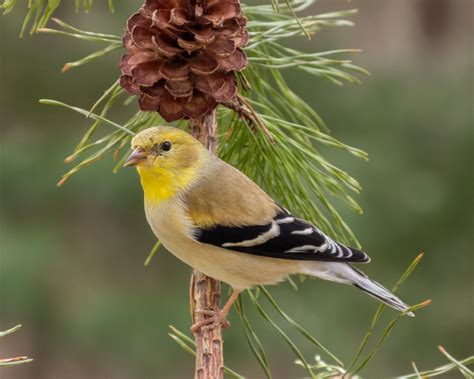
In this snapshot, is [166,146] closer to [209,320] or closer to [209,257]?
[209,257]

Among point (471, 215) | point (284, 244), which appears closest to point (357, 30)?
point (471, 215)

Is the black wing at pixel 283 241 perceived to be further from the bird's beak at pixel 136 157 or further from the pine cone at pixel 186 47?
the pine cone at pixel 186 47

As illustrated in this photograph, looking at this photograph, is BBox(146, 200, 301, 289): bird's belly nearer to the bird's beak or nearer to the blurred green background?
the bird's beak

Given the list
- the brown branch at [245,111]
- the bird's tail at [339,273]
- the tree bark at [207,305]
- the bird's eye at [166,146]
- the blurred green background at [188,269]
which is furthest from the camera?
the blurred green background at [188,269]

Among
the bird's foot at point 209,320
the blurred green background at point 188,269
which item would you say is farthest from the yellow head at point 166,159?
the blurred green background at point 188,269

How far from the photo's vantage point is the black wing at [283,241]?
130 cm

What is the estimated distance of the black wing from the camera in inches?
51.3

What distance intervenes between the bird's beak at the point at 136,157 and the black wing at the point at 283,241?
0.51ft

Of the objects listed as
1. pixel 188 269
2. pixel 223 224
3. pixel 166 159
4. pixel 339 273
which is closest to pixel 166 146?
pixel 166 159

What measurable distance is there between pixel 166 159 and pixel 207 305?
0.27m

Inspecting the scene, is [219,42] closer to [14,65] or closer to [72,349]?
[14,65]

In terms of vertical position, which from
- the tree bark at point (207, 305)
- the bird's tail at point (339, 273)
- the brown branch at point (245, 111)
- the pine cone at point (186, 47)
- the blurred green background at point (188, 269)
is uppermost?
the pine cone at point (186, 47)

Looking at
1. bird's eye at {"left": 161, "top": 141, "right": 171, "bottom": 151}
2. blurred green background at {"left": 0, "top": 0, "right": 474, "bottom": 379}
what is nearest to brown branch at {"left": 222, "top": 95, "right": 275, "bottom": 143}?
bird's eye at {"left": 161, "top": 141, "right": 171, "bottom": 151}

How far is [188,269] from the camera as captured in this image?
405cm
